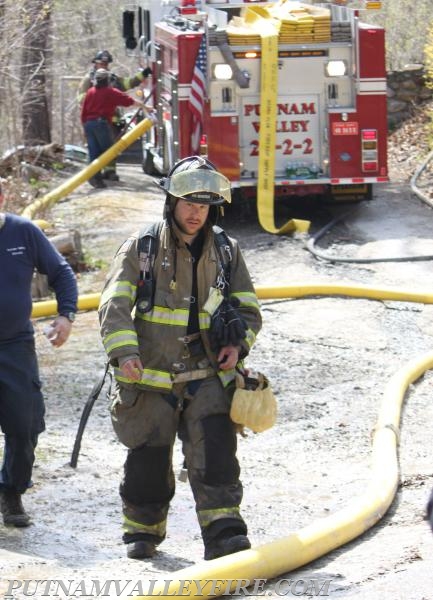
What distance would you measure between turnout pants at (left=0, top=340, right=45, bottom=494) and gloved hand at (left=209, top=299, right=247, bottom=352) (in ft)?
3.01

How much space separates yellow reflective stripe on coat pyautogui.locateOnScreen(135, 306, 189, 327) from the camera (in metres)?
4.91

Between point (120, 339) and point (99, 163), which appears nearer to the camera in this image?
point (120, 339)

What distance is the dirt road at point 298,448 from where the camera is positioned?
4.78 meters

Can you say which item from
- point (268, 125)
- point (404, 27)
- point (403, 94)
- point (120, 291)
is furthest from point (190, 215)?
point (404, 27)

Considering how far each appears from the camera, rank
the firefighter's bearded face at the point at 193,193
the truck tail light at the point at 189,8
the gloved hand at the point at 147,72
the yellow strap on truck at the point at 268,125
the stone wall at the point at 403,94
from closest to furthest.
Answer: the firefighter's bearded face at the point at 193,193, the yellow strap on truck at the point at 268,125, the truck tail light at the point at 189,8, the gloved hand at the point at 147,72, the stone wall at the point at 403,94

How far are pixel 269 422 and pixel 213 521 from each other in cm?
46

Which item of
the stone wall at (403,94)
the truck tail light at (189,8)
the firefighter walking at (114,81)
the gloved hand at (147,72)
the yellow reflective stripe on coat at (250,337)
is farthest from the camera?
the stone wall at (403,94)

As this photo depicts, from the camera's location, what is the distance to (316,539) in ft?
15.9

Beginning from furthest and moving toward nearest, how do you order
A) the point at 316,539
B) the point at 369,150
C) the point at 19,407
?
the point at 369,150
the point at 19,407
the point at 316,539

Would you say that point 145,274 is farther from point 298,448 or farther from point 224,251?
point 298,448

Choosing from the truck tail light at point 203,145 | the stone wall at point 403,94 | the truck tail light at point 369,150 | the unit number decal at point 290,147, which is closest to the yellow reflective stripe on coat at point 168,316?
the truck tail light at point 203,145

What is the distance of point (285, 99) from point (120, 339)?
8.15 metres
